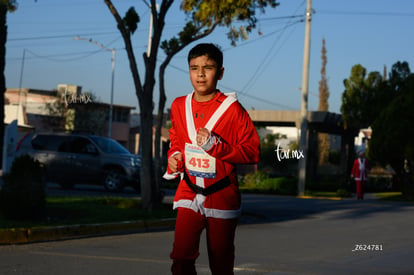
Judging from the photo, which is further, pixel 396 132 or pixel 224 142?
pixel 396 132

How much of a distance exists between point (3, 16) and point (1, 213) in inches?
514

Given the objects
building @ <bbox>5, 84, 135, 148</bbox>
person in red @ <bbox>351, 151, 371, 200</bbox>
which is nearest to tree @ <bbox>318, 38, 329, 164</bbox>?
building @ <bbox>5, 84, 135, 148</bbox>

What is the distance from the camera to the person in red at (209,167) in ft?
16.1

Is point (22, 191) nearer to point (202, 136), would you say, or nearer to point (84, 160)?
point (202, 136)

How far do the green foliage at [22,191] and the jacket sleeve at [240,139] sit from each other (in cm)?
776

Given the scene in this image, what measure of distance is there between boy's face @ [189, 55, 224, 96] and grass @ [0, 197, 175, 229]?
22.2 feet

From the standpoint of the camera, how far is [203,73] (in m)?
5.00

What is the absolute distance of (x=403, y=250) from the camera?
420 inches

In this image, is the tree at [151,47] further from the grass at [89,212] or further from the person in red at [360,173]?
the person in red at [360,173]

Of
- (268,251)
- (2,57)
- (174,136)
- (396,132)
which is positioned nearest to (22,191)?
(268,251)

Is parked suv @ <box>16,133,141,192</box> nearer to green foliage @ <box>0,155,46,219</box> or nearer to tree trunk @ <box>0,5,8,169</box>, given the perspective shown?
tree trunk @ <box>0,5,8,169</box>

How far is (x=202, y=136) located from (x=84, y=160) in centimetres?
1880

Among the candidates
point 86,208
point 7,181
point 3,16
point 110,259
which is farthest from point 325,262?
point 3,16

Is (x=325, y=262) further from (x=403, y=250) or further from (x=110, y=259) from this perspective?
(x=110, y=259)
